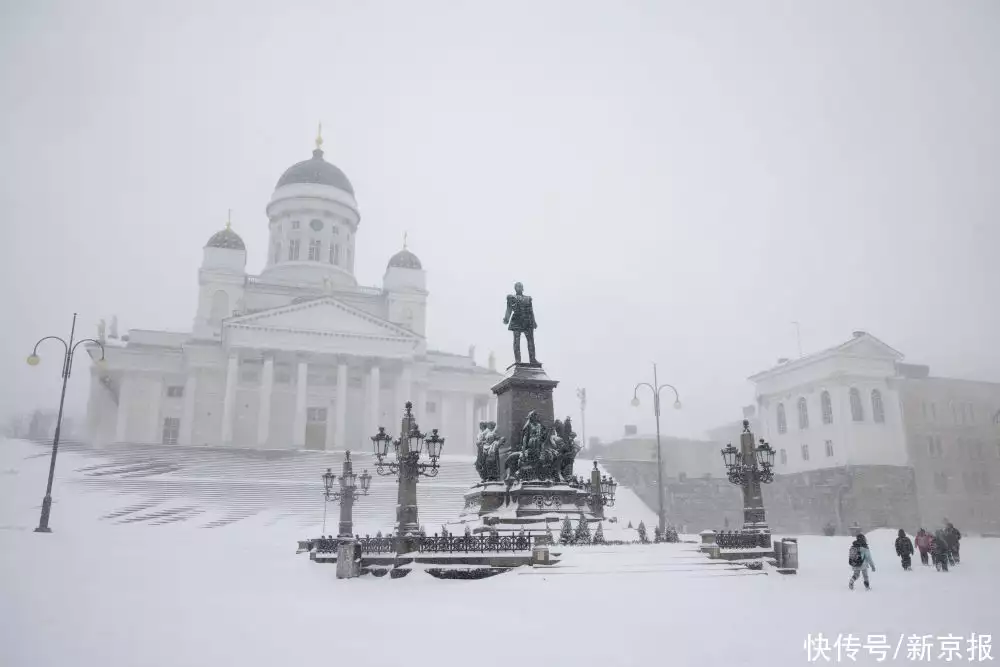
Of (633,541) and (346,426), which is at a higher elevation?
(346,426)

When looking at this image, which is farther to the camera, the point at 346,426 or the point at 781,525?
the point at 346,426

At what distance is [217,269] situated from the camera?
66.9 meters

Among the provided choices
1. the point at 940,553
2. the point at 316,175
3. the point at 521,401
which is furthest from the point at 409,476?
the point at 316,175

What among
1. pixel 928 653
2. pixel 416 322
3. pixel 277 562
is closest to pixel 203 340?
pixel 416 322

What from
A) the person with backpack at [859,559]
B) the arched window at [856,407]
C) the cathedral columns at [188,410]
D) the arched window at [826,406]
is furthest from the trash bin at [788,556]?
the cathedral columns at [188,410]

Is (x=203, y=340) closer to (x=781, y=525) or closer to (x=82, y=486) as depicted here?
(x=82, y=486)

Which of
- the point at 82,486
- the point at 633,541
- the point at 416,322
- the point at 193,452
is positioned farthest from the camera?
the point at 416,322

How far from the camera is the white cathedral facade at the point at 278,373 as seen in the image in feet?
190

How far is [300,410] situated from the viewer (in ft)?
187

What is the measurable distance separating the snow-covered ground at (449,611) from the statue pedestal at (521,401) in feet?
14.7

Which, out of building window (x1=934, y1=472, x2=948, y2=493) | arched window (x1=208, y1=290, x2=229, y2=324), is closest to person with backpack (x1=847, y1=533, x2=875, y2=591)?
building window (x1=934, y1=472, x2=948, y2=493)

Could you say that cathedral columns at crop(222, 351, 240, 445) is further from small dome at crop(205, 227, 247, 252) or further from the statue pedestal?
the statue pedestal

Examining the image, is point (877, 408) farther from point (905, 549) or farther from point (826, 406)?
point (905, 549)

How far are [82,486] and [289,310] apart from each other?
23.0m
